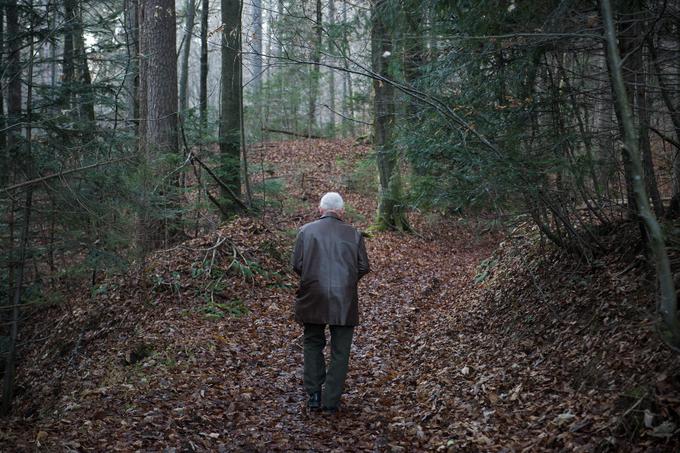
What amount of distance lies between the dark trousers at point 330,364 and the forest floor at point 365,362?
0.26 metres

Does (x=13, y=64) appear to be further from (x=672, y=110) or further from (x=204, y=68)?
(x=204, y=68)

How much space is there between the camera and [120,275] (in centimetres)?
953

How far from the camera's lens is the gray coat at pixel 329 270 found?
5.93m

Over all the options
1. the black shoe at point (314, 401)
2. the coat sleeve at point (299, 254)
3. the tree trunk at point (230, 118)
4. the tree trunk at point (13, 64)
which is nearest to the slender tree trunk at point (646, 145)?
the coat sleeve at point (299, 254)

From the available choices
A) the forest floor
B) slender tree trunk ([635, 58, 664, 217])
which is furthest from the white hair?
slender tree trunk ([635, 58, 664, 217])

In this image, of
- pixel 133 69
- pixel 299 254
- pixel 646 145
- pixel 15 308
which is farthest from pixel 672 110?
pixel 133 69

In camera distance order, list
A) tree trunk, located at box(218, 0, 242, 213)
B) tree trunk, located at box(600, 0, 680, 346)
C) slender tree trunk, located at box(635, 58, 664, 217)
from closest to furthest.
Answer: tree trunk, located at box(600, 0, 680, 346) → slender tree trunk, located at box(635, 58, 664, 217) → tree trunk, located at box(218, 0, 242, 213)

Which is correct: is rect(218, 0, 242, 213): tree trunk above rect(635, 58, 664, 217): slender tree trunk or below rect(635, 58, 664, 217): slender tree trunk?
above

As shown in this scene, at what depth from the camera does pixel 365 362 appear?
765 centimetres

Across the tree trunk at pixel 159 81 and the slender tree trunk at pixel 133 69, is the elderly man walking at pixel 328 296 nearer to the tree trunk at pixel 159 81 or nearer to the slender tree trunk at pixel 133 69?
the tree trunk at pixel 159 81

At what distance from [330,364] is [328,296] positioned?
75 centimetres

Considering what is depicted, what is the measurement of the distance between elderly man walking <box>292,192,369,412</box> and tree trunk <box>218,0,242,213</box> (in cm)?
718

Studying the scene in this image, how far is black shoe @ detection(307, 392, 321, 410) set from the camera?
6.06m

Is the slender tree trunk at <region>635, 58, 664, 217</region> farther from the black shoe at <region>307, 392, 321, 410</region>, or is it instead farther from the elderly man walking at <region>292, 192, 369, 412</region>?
the black shoe at <region>307, 392, 321, 410</region>
